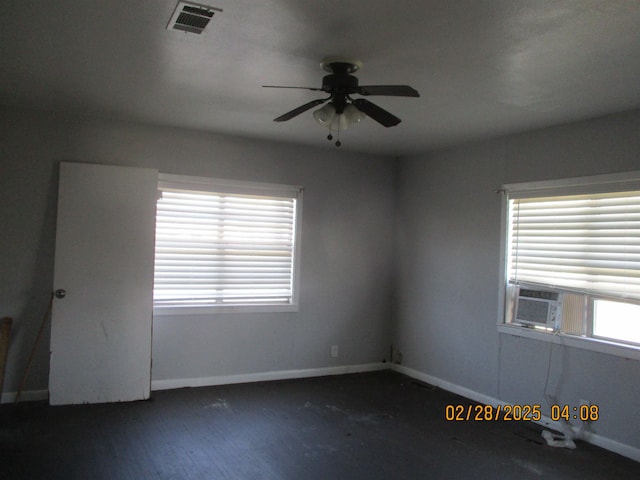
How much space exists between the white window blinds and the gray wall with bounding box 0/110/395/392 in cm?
180

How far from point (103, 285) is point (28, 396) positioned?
113 cm

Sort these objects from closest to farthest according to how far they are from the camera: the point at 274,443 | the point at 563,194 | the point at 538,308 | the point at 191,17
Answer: the point at 191,17, the point at 274,443, the point at 563,194, the point at 538,308

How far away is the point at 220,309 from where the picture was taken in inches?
196

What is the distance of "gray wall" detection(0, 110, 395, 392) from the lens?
4262 millimetres

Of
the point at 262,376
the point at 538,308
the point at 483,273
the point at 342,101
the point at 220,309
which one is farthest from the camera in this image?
the point at 262,376

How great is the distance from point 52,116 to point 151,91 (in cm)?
132

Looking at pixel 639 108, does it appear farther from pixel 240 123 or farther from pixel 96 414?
pixel 96 414

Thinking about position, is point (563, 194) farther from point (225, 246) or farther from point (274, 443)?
point (225, 246)

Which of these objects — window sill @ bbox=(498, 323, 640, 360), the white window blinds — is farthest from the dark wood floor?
the white window blinds

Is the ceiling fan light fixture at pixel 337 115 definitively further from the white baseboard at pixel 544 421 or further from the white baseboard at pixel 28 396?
the white baseboard at pixel 28 396

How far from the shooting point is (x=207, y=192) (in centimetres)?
491

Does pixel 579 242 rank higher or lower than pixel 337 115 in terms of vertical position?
lower

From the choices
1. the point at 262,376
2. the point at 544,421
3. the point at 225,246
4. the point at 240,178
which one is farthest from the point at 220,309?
the point at 544,421

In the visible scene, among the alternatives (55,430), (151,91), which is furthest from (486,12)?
(55,430)
